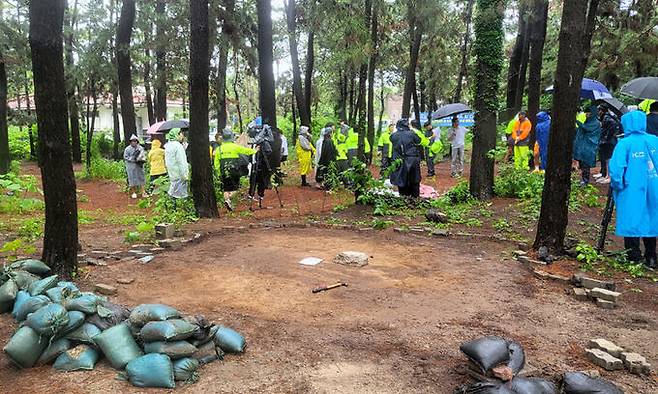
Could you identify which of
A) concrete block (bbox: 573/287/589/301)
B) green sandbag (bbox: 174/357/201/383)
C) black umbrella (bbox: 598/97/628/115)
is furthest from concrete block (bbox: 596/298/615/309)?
black umbrella (bbox: 598/97/628/115)

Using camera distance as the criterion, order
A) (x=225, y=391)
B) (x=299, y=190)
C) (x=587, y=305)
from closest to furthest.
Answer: (x=225, y=391), (x=587, y=305), (x=299, y=190)

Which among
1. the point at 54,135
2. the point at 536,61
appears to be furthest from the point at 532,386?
the point at 536,61

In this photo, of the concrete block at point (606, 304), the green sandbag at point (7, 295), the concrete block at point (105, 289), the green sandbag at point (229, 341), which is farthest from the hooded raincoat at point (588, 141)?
the green sandbag at point (7, 295)

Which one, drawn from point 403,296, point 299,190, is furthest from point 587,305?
point 299,190

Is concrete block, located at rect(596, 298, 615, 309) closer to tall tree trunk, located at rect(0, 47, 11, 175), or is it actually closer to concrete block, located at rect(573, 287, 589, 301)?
concrete block, located at rect(573, 287, 589, 301)

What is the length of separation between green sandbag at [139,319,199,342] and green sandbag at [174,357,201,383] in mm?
184

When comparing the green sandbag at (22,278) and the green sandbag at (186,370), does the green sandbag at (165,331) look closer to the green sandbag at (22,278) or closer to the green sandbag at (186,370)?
the green sandbag at (186,370)

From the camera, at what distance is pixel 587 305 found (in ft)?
17.6

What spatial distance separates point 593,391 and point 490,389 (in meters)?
0.67

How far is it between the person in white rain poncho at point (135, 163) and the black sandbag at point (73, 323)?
10589 mm

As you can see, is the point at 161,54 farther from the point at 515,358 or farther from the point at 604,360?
the point at 604,360

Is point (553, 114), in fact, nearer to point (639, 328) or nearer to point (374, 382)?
point (639, 328)

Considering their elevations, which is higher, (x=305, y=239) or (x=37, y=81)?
(x=37, y=81)

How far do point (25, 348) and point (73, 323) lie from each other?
353 millimetres
